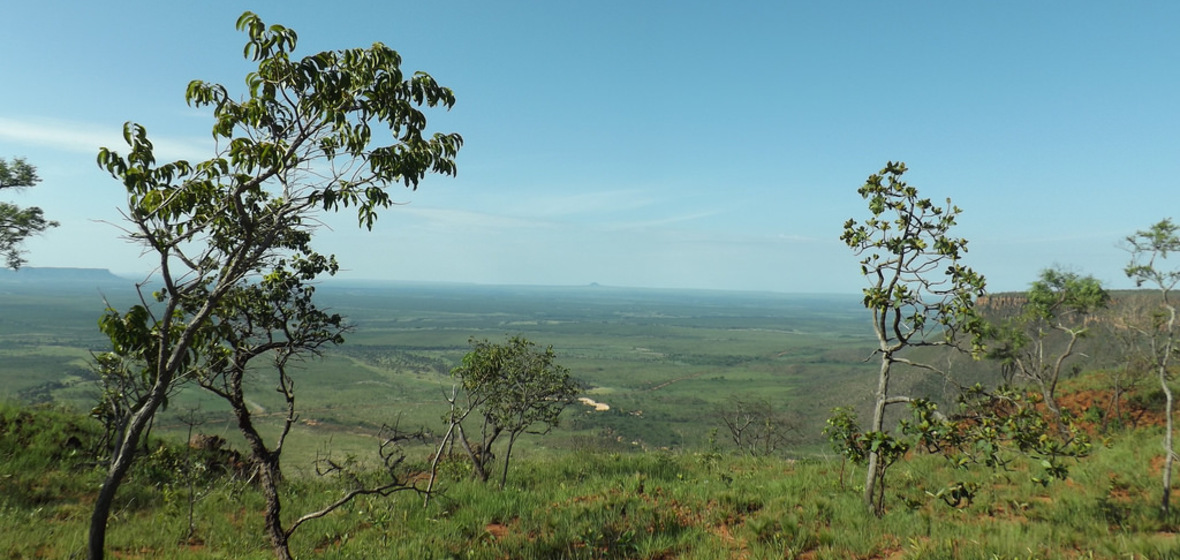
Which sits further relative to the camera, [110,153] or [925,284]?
[925,284]

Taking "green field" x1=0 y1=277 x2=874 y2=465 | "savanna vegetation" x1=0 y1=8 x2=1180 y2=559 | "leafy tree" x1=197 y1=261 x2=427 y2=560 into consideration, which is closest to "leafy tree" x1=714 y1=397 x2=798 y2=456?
"green field" x1=0 y1=277 x2=874 y2=465

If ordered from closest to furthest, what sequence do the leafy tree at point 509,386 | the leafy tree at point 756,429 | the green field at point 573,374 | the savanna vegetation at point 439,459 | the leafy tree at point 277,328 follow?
the savanna vegetation at point 439,459 → the leafy tree at point 277,328 → the leafy tree at point 509,386 → the leafy tree at point 756,429 → the green field at point 573,374

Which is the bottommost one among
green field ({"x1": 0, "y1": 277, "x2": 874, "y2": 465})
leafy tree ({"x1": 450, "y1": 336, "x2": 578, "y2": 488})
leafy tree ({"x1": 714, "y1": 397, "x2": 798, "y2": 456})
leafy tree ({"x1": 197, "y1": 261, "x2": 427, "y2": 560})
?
green field ({"x1": 0, "y1": 277, "x2": 874, "y2": 465})

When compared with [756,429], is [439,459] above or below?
above

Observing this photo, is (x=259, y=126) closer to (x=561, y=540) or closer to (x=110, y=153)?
(x=110, y=153)

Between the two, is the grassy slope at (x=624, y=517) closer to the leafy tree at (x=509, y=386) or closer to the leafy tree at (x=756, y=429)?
the leafy tree at (x=509, y=386)

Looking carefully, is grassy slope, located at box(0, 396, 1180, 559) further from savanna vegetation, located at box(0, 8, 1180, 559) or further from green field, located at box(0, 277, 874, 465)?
green field, located at box(0, 277, 874, 465)

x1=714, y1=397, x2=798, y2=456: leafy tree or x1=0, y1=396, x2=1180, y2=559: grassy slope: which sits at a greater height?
x1=0, y1=396, x2=1180, y2=559: grassy slope

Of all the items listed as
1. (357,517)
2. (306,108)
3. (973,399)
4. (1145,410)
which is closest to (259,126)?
(306,108)

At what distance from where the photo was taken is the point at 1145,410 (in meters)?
22.6

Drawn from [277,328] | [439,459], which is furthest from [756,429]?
[277,328]

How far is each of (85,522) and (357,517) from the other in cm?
492

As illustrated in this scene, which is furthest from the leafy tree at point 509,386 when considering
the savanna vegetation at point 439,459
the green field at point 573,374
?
the green field at point 573,374

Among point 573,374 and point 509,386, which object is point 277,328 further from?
point 573,374
